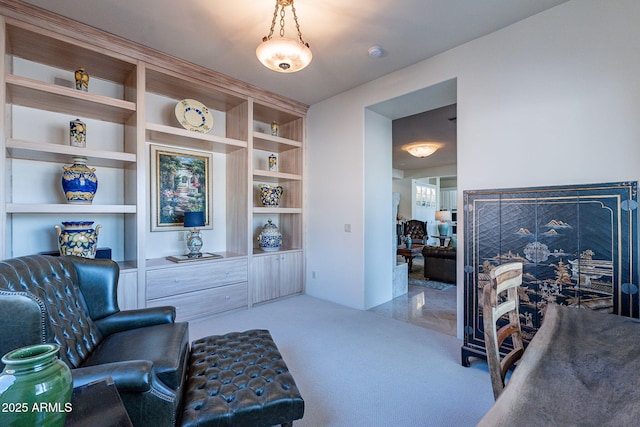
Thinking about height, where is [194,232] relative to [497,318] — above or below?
above

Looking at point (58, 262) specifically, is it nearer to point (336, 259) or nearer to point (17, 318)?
point (17, 318)

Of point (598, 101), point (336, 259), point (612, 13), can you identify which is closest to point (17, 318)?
point (336, 259)

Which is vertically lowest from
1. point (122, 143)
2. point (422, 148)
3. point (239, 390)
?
point (239, 390)

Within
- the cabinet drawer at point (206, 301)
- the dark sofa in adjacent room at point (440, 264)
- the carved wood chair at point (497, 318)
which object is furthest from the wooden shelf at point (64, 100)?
the dark sofa in adjacent room at point (440, 264)

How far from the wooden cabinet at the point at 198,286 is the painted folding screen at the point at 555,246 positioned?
2.62 m

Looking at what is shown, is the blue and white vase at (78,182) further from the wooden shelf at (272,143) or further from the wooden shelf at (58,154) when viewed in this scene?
the wooden shelf at (272,143)

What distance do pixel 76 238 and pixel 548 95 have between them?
4273 mm

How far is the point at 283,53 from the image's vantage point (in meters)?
2.12

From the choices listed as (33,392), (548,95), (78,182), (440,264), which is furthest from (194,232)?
(440,264)

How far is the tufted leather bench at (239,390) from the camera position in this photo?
133 centimetres

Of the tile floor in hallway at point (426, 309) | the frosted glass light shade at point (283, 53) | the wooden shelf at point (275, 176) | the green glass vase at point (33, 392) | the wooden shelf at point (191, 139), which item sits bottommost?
the tile floor in hallway at point (426, 309)

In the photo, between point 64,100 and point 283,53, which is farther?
point 64,100

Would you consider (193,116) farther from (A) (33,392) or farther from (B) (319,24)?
(A) (33,392)

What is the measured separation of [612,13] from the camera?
2072 mm
